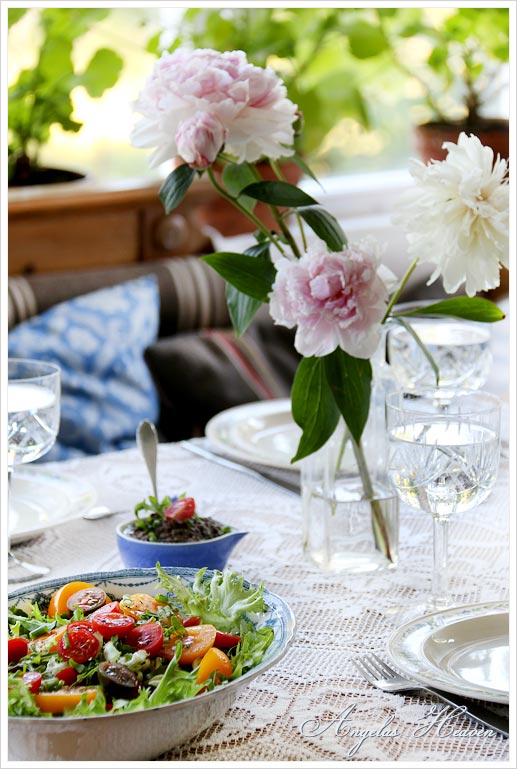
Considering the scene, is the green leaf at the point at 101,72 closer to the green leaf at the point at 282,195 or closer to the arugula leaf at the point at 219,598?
the green leaf at the point at 282,195

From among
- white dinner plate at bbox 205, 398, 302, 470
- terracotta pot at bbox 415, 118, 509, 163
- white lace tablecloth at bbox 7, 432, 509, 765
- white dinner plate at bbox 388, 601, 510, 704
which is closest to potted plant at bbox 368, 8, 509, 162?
terracotta pot at bbox 415, 118, 509, 163

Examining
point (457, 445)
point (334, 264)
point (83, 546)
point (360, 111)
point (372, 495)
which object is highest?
point (360, 111)

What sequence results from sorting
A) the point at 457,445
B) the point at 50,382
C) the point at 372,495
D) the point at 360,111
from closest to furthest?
the point at 457,445, the point at 372,495, the point at 50,382, the point at 360,111

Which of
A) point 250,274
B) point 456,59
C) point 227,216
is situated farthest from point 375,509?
point 456,59

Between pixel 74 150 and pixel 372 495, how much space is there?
6.82ft

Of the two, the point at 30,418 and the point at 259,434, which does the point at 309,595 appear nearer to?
the point at 30,418

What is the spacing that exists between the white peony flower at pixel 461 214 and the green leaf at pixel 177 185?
226mm

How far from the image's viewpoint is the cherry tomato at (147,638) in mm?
849

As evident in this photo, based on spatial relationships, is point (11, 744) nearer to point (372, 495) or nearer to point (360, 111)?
point (372, 495)

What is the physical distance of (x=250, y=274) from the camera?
111 cm

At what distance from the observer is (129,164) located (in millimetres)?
3121

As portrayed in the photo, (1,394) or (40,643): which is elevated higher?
(1,394)

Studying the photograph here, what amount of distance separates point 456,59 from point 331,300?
8.37 ft

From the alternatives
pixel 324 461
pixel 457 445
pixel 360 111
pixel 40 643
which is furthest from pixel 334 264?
pixel 360 111
